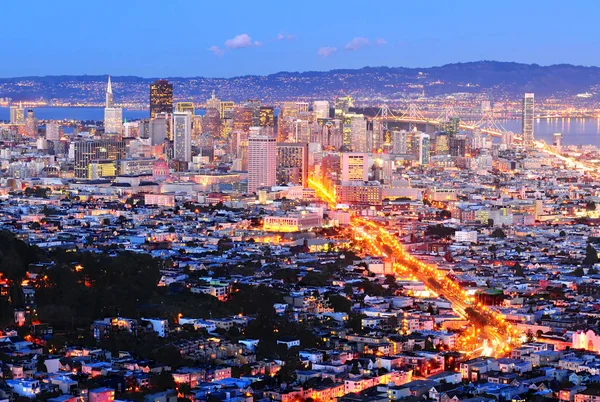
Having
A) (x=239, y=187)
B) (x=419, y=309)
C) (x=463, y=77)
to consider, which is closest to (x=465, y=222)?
(x=239, y=187)

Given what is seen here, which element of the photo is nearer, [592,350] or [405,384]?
[405,384]

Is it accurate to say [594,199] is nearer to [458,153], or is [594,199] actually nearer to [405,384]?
[458,153]

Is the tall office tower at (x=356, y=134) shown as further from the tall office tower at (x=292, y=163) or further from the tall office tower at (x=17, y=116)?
the tall office tower at (x=17, y=116)

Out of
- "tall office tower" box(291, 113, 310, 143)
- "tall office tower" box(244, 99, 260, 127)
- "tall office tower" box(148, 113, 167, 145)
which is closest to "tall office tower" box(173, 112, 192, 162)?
"tall office tower" box(148, 113, 167, 145)

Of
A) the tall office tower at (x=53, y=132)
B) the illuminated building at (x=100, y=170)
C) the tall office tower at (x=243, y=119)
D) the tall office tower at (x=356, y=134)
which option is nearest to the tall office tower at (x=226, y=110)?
the tall office tower at (x=243, y=119)

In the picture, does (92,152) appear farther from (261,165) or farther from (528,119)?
(528,119)

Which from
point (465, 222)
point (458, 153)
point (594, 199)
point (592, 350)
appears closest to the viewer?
point (592, 350)
